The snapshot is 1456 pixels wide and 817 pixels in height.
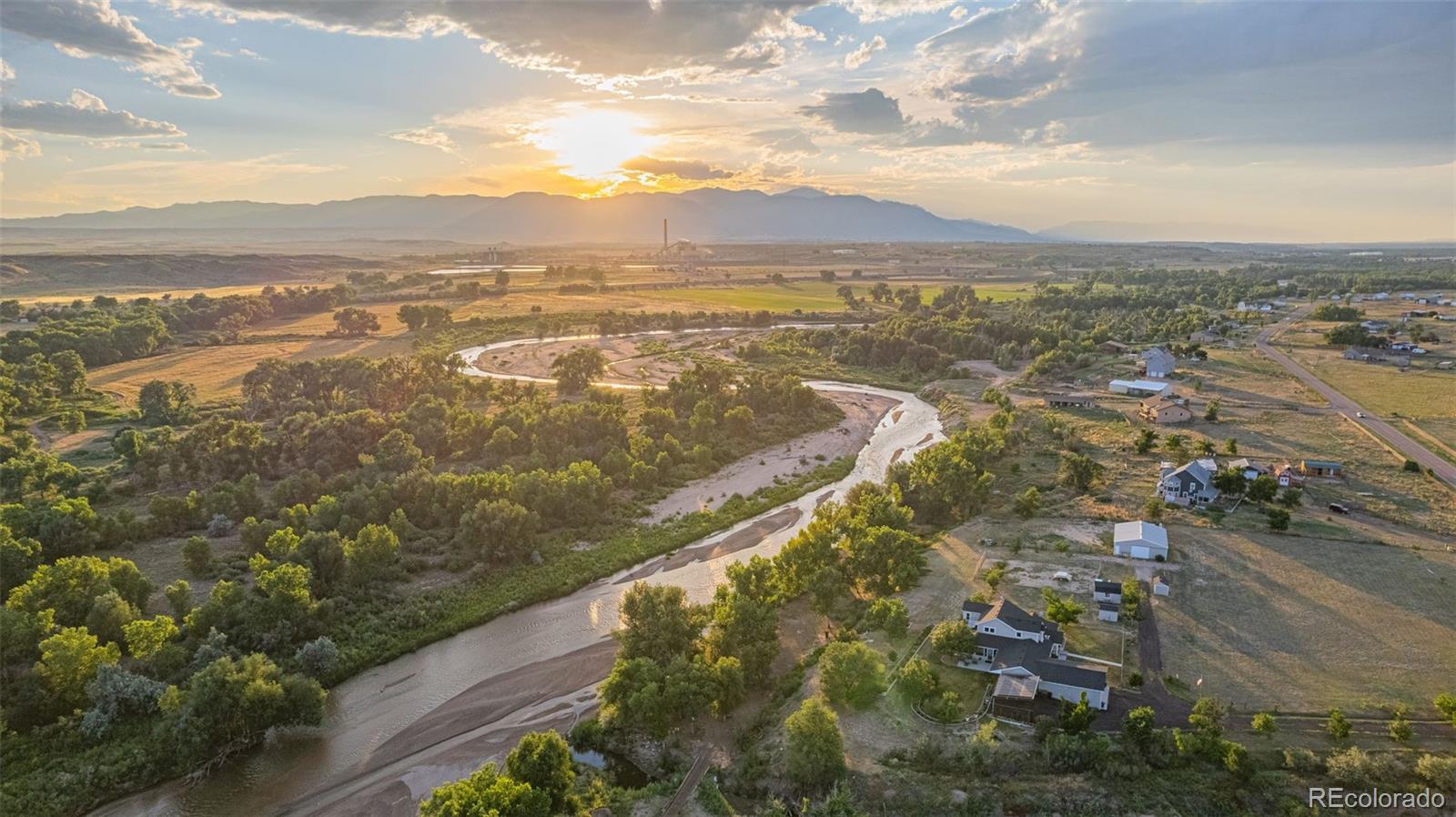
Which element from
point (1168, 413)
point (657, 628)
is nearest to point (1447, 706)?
point (657, 628)

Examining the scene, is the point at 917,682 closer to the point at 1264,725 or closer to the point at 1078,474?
the point at 1264,725

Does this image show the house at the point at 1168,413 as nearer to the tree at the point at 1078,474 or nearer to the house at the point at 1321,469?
the house at the point at 1321,469

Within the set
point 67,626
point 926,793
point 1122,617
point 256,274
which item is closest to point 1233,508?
point 1122,617

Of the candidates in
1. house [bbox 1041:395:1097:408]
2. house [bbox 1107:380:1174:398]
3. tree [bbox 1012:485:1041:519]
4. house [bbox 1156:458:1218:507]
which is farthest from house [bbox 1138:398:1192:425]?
tree [bbox 1012:485:1041:519]

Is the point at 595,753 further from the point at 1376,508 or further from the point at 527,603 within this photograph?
the point at 1376,508

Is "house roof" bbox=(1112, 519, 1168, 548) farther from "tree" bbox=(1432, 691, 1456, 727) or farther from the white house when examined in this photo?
the white house

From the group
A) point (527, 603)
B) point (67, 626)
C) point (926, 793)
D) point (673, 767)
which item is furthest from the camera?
point (527, 603)
